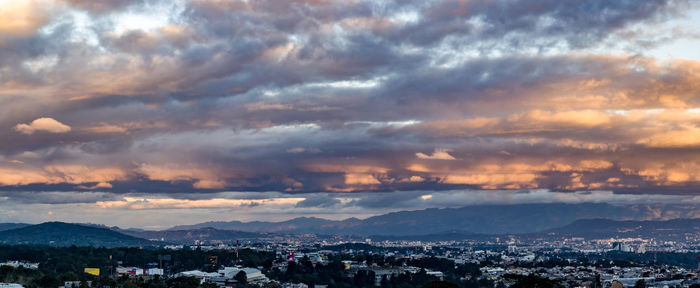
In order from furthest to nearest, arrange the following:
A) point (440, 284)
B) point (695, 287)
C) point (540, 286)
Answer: point (695, 287)
point (440, 284)
point (540, 286)

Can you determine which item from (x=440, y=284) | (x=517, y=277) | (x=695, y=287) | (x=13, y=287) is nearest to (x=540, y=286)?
(x=517, y=277)

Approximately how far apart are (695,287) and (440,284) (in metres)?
69.7

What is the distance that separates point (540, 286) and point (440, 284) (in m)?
27.5

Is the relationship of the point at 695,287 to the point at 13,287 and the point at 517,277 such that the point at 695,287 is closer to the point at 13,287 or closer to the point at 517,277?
the point at 517,277

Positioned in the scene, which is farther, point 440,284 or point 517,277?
point 440,284

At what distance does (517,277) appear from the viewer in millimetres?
147000

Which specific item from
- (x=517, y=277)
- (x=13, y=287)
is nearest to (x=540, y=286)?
(x=517, y=277)

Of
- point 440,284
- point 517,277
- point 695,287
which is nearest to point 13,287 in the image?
point 440,284

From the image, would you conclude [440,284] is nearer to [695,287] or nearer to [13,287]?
[695,287]

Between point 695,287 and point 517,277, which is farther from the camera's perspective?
point 695,287

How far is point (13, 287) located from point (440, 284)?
102m

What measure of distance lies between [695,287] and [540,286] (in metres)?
73.5

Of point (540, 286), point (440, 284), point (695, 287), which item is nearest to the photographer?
point (540, 286)

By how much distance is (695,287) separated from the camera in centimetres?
19425
